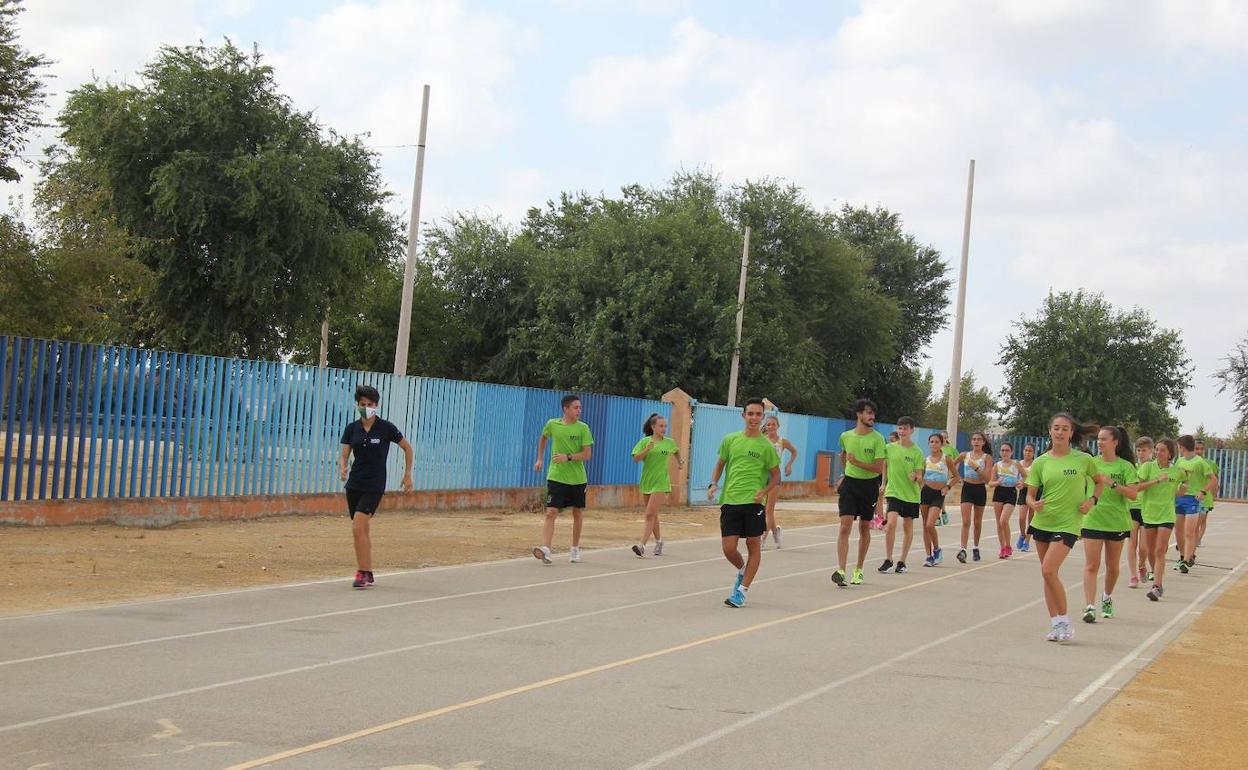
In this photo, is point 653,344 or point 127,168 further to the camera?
point 653,344

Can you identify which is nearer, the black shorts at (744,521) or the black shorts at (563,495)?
the black shorts at (744,521)

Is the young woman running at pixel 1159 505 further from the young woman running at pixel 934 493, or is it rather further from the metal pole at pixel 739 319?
the metal pole at pixel 739 319

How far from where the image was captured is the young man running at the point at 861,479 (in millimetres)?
15625

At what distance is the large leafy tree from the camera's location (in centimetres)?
3534

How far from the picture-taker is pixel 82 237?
34.4 m

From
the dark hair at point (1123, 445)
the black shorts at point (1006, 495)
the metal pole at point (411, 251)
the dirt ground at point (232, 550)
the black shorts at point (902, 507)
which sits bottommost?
the dirt ground at point (232, 550)

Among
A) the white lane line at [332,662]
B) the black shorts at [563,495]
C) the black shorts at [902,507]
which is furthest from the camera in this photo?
the black shorts at [902,507]

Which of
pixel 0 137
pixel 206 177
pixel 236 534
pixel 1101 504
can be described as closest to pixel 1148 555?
pixel 1101 504

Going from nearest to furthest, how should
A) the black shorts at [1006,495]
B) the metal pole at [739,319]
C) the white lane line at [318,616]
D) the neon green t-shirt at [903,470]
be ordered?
the white lane line at [318,616]
the neon green t-shirt at [903,470]
the black shorts at [1006,495]
the metal pole at [739,319]

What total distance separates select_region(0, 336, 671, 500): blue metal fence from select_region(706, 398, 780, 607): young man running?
868cm

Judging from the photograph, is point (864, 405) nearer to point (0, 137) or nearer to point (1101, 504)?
point (1101, 504)

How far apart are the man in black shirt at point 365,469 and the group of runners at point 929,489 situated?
1 cm

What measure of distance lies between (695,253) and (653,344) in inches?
158

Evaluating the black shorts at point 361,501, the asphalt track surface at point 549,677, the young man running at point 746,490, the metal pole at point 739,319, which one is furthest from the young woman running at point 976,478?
the metal pole at point 739,319
